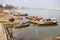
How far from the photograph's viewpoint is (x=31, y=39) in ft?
65.0

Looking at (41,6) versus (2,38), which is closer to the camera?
(2,38)

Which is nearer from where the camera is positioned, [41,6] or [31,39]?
[31,39]

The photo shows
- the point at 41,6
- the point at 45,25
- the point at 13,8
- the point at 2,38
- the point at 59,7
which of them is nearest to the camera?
the point at 2,38

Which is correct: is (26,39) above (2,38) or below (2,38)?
below

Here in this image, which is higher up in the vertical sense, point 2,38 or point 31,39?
point 2,38

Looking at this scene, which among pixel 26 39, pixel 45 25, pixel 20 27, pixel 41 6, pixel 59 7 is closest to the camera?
pixel 26 39

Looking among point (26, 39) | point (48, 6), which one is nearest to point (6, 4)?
point (48, 6)

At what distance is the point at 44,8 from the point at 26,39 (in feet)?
223

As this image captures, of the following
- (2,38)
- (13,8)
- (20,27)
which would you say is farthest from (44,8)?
(2,38)

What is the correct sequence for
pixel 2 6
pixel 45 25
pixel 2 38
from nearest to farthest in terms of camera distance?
1. pixel 2 38
2. pixel 45 25
3. pixel 2 6

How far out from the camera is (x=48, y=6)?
86812mm

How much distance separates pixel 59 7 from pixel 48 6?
665 cm

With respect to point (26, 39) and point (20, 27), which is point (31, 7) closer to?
point (20, 27)

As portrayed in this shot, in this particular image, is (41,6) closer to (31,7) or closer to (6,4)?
(31,7)
